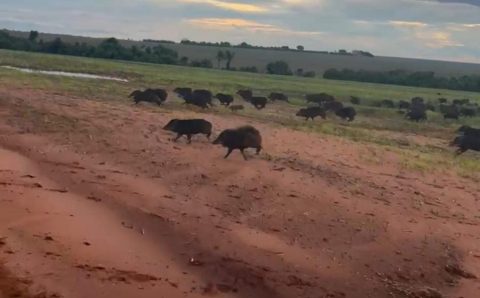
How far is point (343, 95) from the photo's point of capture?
143 ft

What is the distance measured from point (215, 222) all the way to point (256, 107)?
1976 centimetres

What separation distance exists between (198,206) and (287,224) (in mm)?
1384

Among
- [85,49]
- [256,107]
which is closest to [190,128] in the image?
[256,107]

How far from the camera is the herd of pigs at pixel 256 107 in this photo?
15250 millimetres

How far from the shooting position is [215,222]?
1057 centimetres

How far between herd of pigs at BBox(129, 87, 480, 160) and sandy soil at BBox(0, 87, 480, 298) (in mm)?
387

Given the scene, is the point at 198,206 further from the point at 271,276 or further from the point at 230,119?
the point at 230,119

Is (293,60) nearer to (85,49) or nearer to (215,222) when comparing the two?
(85,49)

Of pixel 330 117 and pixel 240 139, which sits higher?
pixel 240 139

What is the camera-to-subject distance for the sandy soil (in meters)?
8.58

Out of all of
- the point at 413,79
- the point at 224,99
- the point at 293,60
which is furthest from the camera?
the point at 293,60

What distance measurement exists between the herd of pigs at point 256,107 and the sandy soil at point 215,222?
15.2 inches

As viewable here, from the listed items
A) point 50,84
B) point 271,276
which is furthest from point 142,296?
point 50,84

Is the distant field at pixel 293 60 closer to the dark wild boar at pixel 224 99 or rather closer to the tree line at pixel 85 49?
the tree line at pixel 85 49
